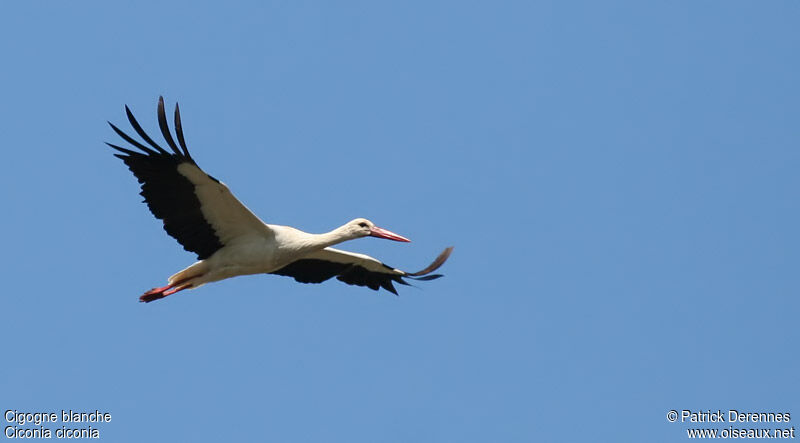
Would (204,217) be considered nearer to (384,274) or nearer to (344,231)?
(344,231)

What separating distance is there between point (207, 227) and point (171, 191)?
0.70 metres

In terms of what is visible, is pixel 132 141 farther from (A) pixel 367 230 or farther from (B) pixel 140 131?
(A) pixel 367 230

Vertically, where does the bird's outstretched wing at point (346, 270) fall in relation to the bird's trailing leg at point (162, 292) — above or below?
above

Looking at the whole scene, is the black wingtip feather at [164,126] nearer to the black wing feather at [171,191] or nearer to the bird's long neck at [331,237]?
the black wing feather at [171,191]

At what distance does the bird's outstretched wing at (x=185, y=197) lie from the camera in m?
15.9

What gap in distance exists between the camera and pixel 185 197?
16391 mm

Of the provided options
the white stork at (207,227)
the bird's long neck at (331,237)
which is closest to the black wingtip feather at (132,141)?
Result: the white stork at (207,227)

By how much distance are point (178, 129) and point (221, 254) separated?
72.5 inches

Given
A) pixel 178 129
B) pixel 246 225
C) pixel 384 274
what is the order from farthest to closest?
1. pixel 384 274
2. pixel 246 225
3. pixel 178 129

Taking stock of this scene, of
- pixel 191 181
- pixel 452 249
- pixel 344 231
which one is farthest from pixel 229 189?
pixel 452 249

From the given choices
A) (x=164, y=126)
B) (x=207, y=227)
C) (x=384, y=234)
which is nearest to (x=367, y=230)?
(x=384, y=234)

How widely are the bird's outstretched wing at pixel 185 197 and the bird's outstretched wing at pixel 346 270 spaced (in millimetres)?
1278

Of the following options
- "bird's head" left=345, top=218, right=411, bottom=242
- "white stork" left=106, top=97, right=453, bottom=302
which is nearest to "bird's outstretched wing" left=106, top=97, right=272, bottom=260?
"white stork" left=106, top=97, right=453, bottom=302

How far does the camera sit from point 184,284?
17.0 m
